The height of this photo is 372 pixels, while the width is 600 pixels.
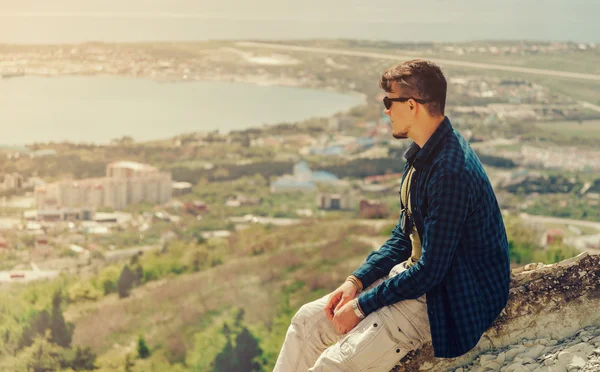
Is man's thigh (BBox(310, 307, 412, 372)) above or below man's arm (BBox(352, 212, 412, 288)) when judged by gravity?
below

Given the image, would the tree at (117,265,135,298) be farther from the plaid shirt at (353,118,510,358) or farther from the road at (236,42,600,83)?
the road at (236,42,600,83)

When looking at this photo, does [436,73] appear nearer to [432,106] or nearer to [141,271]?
[432,106]

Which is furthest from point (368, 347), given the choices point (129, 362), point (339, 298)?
point (129, 362)

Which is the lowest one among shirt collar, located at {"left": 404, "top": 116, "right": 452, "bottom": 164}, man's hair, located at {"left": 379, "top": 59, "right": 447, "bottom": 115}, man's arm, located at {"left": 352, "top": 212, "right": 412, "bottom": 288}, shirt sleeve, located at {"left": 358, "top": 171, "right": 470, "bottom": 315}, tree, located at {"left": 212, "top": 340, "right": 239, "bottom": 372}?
tree, located at {"left": 212, "top": 340, "right": 239, "bottom": 372}

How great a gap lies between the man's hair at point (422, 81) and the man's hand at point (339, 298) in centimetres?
57

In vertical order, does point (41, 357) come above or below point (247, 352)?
below

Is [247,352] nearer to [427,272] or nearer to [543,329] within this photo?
[543,329]

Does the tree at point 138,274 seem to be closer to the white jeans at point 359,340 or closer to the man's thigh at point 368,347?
the white jeans at point 359,340

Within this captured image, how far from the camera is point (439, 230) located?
2.17 m

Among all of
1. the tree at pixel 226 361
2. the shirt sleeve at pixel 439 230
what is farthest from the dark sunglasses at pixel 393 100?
the tree at pixel 226 361

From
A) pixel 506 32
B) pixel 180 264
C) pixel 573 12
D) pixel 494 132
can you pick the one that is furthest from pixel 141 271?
pixel 573 12

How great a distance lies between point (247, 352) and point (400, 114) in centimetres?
1091

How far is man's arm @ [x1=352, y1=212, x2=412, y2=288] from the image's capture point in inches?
100.0

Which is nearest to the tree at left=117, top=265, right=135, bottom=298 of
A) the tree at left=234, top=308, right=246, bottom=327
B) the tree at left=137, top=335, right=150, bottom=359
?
the tree at left=234, top=308, right=246, bottom=327
